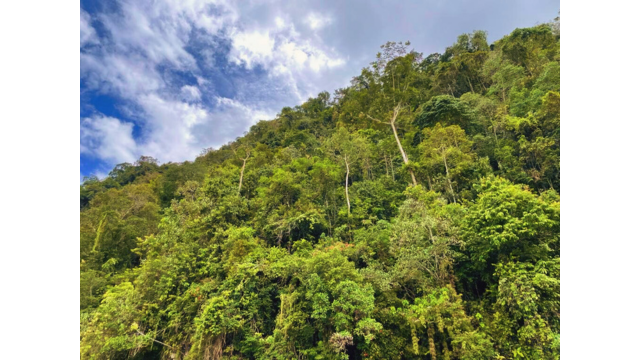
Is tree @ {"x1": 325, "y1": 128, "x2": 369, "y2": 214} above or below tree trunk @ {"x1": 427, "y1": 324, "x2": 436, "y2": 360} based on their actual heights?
above

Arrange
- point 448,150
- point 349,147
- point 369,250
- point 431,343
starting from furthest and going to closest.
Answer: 1. point 349,147
2. point 448,150
3. point 369,250
4. point 431,343

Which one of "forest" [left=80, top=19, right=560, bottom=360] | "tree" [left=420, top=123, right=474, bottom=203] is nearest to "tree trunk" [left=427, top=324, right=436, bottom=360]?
"forest" [left=80, top=19, right=560, bottom=360]

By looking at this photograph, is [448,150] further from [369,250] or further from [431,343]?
[431,343]

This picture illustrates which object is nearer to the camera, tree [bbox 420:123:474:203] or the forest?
the forest

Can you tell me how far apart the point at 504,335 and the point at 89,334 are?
40.7ft

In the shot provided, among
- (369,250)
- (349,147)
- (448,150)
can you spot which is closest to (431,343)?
(369,250)

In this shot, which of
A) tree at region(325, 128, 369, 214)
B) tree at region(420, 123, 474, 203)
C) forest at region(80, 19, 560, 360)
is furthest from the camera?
tree at region(325, 128, 369, 214)

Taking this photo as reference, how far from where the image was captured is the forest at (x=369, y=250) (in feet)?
21.8

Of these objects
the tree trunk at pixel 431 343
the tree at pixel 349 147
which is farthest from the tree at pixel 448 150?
the tree trunk at pixel 431 343

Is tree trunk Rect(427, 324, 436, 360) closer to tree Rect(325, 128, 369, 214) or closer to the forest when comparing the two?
the forest

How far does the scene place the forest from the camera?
21.8 feet

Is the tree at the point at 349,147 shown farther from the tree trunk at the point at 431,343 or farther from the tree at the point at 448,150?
the tree trunk at the point at 431,343

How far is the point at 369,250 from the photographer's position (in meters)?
9.19
